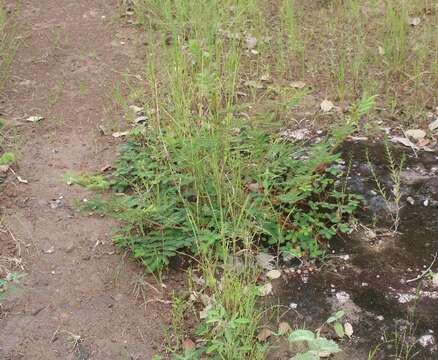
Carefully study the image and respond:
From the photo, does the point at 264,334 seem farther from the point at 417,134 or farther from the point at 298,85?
the point at 298,85

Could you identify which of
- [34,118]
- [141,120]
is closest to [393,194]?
[141,120]

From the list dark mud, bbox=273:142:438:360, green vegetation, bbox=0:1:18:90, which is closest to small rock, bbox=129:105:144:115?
green vegetation, bbox=0:1:18:90

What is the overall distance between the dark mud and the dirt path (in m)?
0.69

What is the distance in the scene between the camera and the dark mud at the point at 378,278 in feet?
7.86

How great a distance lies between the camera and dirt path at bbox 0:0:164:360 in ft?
7.91

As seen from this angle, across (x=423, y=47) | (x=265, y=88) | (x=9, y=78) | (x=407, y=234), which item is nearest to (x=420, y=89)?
(x=423, y=47)

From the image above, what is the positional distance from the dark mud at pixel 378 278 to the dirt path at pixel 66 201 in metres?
0.69

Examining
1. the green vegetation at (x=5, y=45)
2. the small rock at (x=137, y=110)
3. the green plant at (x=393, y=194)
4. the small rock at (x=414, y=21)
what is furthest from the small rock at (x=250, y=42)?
the green vegetation at (x=5, y=45)

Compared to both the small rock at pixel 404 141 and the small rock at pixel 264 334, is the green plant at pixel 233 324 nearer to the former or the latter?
the small rock at pixel 264 334

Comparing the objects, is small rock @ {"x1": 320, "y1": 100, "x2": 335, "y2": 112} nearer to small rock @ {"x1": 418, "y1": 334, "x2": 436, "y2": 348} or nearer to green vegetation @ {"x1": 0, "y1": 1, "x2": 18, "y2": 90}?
small rock @ {"x1": 418, "y1": 334, "x2": 436, "y2": 348}

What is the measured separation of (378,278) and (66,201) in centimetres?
162

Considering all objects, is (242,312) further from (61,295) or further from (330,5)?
(330,5)

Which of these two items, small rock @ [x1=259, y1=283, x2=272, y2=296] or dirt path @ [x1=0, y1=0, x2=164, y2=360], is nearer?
dirt path @ [x1=0, y1=0, x2=164, y2=360]

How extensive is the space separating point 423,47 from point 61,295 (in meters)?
2.83
